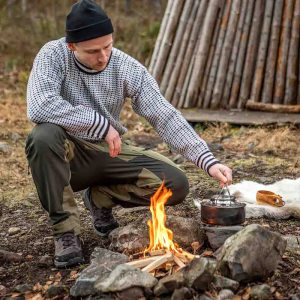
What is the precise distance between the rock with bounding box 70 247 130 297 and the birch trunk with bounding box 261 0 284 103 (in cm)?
516

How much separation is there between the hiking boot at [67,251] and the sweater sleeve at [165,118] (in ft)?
2.87

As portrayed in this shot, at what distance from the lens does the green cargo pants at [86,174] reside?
3051 mm

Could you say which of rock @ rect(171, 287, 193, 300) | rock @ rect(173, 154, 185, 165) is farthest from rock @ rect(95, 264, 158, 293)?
rock @ rect(173, 154, 185, 165)

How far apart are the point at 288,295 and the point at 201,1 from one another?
5876 mm

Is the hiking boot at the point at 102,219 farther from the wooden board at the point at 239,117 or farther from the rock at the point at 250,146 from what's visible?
the wooden board at the point at 239,117

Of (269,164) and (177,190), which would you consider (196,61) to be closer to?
(269,164)

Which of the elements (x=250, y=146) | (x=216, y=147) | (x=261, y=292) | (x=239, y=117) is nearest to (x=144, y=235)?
(x=261, y=292)

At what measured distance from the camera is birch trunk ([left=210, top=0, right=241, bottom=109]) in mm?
7422

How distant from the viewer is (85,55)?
10.6 ft

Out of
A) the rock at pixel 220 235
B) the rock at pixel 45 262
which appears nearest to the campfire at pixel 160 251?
the rock at pixel 220 235

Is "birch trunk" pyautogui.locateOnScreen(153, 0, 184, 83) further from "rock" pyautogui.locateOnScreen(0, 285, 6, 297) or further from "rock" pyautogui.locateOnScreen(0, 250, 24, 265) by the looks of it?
"rock" pyautogui.locateOnScreen(0, 285, 6, 297)

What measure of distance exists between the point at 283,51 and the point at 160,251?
17.0 feet

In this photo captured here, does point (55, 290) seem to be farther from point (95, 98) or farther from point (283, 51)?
point (283, 51)

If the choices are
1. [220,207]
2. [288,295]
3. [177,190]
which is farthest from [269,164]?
[288,295]
